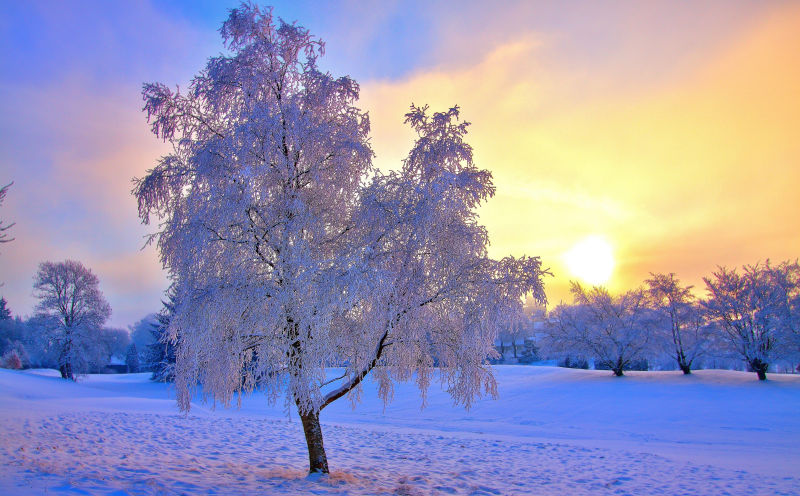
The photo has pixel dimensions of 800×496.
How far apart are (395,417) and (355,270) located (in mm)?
15187

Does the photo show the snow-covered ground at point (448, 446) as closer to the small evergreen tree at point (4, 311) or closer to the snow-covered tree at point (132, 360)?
the small evergreen tree at point (4, 311)

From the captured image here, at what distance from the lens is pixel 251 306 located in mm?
6906

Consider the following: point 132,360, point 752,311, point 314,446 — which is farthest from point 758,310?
point 132,360

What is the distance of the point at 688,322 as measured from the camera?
26.8 m

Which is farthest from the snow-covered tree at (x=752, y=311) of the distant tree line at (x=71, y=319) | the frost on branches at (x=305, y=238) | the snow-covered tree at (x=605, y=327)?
the distant tree line at (x=71, y=319)

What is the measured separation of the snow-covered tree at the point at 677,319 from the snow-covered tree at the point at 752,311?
1762 millimetres

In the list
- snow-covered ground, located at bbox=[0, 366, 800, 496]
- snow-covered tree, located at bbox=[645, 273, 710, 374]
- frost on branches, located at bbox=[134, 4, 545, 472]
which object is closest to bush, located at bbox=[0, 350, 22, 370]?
snow-covered ground, located at bbox=[0, 366, 800, 496]

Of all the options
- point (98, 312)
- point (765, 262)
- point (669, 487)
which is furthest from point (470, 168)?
point (98, 312)

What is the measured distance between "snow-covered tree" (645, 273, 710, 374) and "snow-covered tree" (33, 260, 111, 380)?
4140 cm

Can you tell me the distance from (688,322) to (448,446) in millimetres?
22865

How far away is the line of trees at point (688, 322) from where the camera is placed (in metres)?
22.8

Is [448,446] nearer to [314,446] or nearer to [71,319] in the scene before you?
[314,446]

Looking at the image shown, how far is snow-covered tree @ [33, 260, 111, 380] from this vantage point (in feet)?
103

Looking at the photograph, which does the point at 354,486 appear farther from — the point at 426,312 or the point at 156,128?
the point at 156,128
